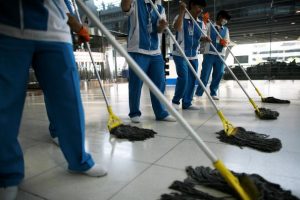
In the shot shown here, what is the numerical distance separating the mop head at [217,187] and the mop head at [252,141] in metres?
0.54

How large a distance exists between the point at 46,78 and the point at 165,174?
80 centimetres

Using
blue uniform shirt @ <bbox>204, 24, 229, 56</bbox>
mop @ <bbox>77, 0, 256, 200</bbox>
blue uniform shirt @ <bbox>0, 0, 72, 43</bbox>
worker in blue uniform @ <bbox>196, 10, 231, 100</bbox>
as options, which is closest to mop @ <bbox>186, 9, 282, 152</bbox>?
mop @ <bbox>77, 0, 256, 200</bbox>

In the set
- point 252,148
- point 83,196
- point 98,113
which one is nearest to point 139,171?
point 83,196

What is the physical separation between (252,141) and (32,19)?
1559 millimetres

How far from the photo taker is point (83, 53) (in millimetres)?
11195

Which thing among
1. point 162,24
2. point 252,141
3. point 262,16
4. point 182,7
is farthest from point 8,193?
point 262,16

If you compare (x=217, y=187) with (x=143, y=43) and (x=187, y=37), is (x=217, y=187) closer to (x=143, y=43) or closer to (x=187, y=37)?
(x=143, y=43)

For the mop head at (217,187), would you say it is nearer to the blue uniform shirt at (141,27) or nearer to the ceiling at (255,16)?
the blue uniform shirt at (141,27)

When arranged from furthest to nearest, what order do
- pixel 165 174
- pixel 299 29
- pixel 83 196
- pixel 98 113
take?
pixel 299 29 → pixel 98 113 → pixel 165 174 → pixel 83 196

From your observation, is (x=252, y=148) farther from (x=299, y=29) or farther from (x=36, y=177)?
(x=299, y=29)

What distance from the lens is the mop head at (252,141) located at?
1.67 metres

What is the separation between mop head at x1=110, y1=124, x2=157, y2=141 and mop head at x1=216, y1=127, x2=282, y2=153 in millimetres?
588

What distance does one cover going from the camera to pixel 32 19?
3.52 ft

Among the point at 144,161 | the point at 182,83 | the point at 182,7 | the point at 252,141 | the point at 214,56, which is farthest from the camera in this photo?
the point at 214,56
